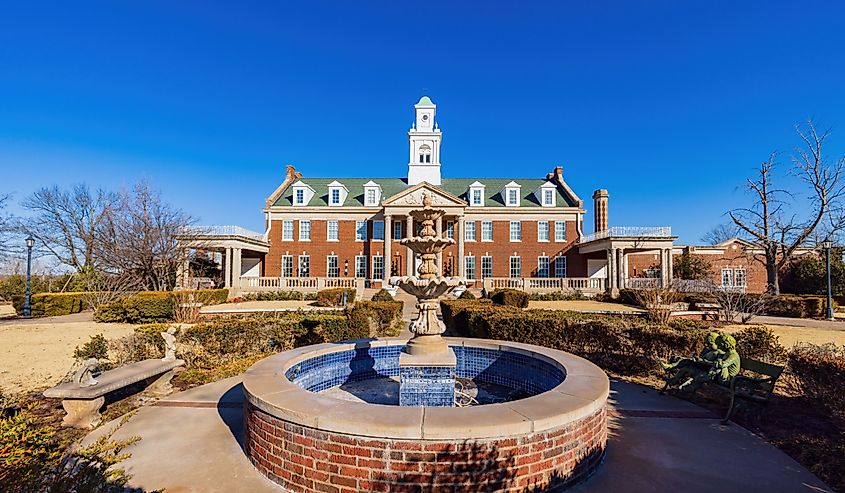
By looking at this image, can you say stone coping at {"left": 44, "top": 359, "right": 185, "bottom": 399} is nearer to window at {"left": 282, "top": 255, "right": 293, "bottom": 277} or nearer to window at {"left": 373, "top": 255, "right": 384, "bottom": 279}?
window at {"left": 373, "top": 255, "right": 384, "bottom": 279}

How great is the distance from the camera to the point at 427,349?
6645mm

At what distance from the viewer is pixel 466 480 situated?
3.87 metres

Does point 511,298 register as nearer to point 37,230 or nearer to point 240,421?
point 240,421

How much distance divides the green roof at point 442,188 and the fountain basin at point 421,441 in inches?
1373

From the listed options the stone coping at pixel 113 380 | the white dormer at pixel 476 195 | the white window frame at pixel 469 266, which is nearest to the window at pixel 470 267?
the white window frame at pixel 469 266

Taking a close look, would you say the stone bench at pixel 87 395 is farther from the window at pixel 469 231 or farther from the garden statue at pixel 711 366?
the window at pixel 469 231

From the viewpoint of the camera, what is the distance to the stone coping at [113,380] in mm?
6203

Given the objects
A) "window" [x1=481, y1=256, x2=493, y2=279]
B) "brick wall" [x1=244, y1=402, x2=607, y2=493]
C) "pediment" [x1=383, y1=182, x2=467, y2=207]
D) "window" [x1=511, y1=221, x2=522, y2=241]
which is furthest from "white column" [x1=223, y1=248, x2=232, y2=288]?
"brick wall" [x1=244, y1=402, x2=607, y2=493]

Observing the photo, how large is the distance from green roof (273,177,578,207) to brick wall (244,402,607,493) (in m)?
35.2

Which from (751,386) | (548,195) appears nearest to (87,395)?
(751,386)

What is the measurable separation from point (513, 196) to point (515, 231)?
3.36 m

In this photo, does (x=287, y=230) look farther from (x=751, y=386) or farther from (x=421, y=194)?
(x=751, y=386)

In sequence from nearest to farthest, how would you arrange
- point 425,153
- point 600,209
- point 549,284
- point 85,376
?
point 85,376 < point 549,284 < point 600,209 < point 425,153

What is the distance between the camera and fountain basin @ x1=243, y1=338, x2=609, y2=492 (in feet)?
12.6
